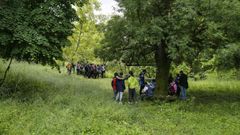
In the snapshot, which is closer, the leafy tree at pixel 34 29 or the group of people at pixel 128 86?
the leafy tree at pixel 34 29

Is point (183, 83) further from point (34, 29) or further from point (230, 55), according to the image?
point (34, 29)

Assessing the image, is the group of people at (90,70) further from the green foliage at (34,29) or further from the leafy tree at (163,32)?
the green foliage at (34,29)

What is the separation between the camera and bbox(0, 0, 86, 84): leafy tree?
16781 mm

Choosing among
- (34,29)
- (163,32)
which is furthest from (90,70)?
(34,29)

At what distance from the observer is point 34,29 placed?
17281mm

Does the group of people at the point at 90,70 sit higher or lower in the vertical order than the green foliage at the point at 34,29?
lower

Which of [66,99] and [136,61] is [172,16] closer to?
[136,61]

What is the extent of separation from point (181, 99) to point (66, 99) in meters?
7.17

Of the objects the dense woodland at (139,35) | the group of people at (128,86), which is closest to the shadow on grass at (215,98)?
the dense woodland at (139,35)

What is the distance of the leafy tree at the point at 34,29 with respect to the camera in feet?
55.1

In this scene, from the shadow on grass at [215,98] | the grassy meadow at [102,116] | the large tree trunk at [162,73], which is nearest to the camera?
the grassy meadow at [102,116]

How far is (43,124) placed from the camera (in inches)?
471

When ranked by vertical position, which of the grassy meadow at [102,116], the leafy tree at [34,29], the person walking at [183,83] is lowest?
the grassy meadow at [102,116]

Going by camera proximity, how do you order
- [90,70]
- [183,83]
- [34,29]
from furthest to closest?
1. [90,70]
2. [183,83]
3. [34,29]
